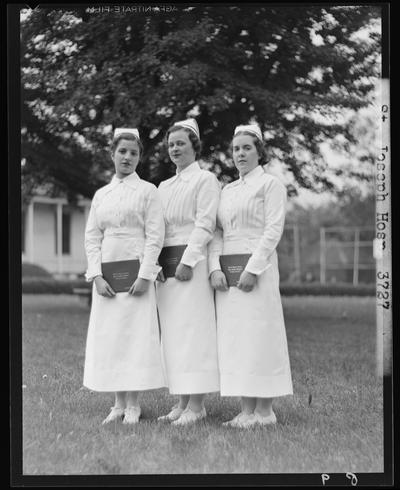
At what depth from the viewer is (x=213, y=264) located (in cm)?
504

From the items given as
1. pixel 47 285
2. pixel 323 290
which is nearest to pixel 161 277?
pixel 47 285

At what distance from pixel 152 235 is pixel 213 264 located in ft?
1.60

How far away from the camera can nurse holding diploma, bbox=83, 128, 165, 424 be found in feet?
16.3

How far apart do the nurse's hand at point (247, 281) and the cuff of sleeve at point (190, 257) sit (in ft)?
1.11

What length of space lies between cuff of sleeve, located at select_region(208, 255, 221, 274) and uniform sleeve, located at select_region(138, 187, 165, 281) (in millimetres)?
368

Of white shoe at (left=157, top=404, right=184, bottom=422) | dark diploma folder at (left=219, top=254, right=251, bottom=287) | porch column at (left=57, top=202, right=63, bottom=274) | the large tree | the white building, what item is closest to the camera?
dark diploma folder at (left=219, top=254, right=251, bottom=287)

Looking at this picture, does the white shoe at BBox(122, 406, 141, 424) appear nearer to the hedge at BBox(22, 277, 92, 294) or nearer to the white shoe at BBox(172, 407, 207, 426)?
the white shoe at BBox(172, 407, 207, 426)

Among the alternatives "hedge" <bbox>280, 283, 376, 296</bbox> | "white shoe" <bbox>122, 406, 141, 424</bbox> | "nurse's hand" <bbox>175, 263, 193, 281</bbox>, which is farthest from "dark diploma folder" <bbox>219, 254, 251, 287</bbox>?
"hedge" <bbox>280, 283, 376, 296</bbox>

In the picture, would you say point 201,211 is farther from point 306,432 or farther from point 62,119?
point 62,119

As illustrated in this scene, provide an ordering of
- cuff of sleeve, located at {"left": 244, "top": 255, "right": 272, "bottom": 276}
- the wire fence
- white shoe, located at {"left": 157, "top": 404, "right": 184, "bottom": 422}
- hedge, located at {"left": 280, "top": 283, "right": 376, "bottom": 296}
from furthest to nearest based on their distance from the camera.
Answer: the wire fence, hedge, located at {"left": 280, "top": 283, "right": 376, "bottom": 296}, white shoe, located at {"left": 157, "top": 404, "right": 184, "bottom": 422}, cuff of sleeve, located at {"left": 244, "top": 255, "right": 272, "bottom": 276}

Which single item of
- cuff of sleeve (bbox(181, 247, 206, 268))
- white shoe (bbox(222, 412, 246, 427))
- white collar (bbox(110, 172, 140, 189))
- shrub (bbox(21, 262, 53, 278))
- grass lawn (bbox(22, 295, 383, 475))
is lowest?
grass lawn (bbox(22, 295, 383, 475))

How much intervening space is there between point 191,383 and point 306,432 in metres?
0.88

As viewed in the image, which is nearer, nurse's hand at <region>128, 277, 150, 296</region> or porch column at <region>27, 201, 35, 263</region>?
nurse's hand at <region>128, 277, 150, 296</region>

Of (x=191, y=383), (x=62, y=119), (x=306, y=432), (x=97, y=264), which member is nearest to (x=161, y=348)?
(x=191, y=383)
